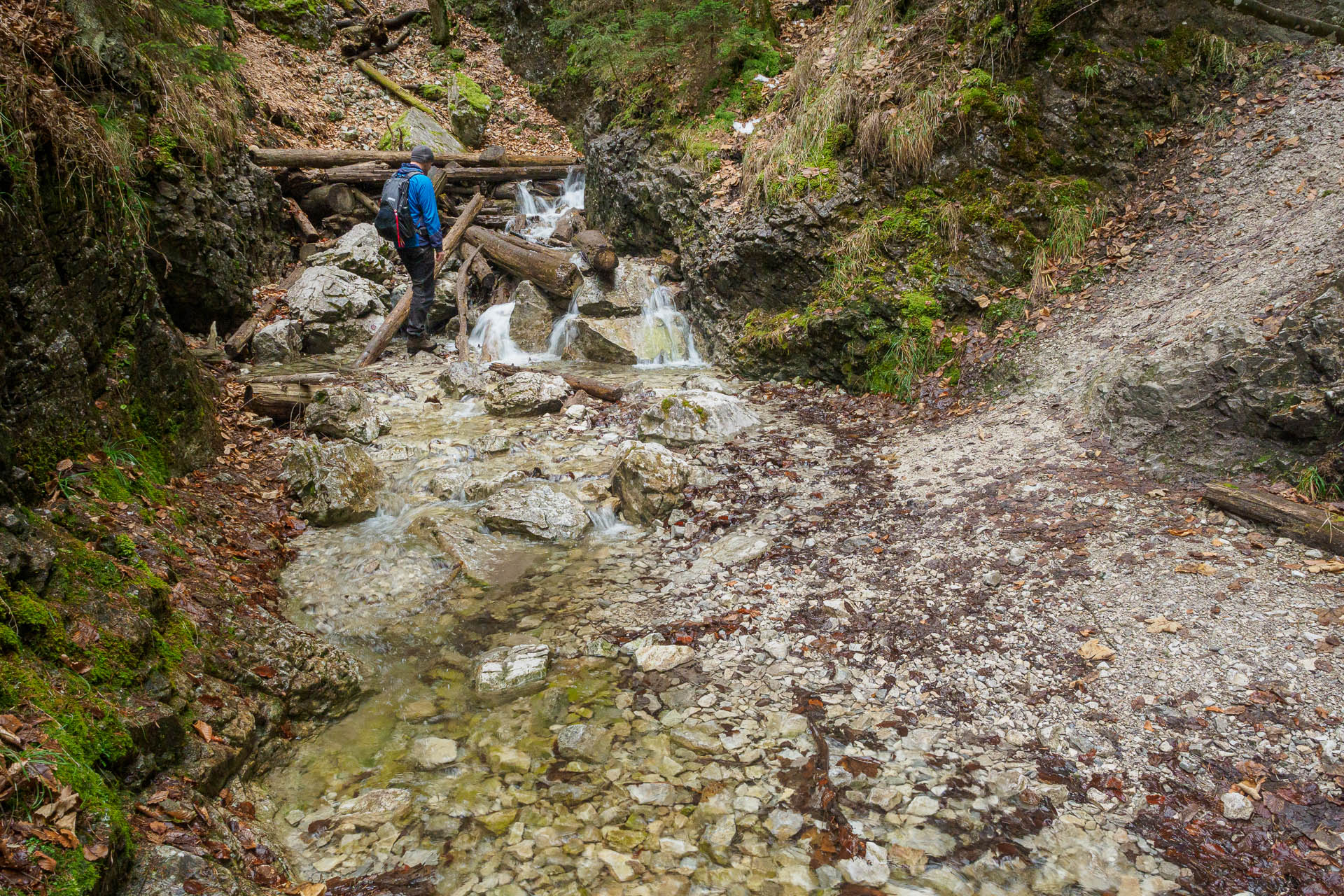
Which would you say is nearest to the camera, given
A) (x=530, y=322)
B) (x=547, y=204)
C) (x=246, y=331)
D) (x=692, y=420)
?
(x=692, y=420)

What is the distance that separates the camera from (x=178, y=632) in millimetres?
3629

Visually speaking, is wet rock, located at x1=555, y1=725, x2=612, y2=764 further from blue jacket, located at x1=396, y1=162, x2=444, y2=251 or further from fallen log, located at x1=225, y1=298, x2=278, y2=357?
blue jacket, located at x1=396, y1=162, x2=444, y2=251

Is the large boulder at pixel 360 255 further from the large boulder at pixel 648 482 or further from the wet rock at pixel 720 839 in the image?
the wet rock at pixel 720 839

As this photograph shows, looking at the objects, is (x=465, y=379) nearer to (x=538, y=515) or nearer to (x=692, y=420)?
(x=692, y=420)

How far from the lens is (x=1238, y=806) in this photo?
2.94 metres

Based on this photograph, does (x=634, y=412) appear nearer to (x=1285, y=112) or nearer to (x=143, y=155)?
(x=143, y=155)

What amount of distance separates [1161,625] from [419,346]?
992cm

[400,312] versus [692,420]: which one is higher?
[400,312]

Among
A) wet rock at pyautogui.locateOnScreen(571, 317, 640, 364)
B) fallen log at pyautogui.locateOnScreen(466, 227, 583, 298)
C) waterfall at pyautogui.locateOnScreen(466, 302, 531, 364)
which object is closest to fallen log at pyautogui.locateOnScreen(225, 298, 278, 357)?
waterfall at pyautogui.locateOnScreen(466, 302, 531, 364)

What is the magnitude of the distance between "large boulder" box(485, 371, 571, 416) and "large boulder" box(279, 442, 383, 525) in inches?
86.7

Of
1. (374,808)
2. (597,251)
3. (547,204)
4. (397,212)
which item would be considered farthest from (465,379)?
(547,204)

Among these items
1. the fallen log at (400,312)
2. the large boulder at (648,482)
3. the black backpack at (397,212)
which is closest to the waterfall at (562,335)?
the fallen log at (400,312)

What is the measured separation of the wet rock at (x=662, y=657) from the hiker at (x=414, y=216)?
25.4ft

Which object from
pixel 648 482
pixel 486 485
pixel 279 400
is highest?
pixel 279 400
